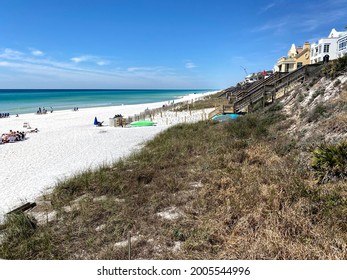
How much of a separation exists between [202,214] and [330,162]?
339cm

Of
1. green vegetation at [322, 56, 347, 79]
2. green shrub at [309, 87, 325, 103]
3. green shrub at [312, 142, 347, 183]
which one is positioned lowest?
green shrub at [312, 142, 347, 183]

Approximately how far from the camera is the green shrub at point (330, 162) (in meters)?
5.02

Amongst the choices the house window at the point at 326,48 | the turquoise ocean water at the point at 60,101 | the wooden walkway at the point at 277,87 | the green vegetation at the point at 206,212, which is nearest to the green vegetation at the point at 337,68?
the wooden walkway at the point at 277,87

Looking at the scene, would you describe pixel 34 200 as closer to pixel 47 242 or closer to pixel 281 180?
pixel 47 242

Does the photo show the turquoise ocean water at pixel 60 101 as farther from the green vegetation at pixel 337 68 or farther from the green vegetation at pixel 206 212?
the green vegetation at pixel 337 68

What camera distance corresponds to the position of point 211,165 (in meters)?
7.10

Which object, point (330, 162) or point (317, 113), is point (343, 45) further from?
point (330, 162)

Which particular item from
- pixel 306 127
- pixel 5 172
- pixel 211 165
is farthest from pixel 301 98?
pixel 5 172

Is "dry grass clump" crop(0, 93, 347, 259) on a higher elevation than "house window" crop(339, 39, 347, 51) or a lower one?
lower

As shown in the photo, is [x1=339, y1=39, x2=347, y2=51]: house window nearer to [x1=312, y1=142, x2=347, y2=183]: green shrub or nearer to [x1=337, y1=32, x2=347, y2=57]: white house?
[x1=337, y1=32, x2=347, y2=57]: white house

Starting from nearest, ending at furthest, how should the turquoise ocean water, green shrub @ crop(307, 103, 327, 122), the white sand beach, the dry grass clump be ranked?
the dry grass clump < the white sand beach < green shrub @ crop(307, 103, 327, 122) < the turquoise ocean water

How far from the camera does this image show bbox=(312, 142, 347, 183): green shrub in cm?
502

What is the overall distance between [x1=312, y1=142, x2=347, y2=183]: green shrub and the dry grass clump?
21cm

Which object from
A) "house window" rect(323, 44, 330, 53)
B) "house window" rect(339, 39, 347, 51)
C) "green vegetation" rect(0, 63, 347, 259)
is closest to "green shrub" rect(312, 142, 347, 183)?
"green vegetation" rect(0, 63, 347, 259)
